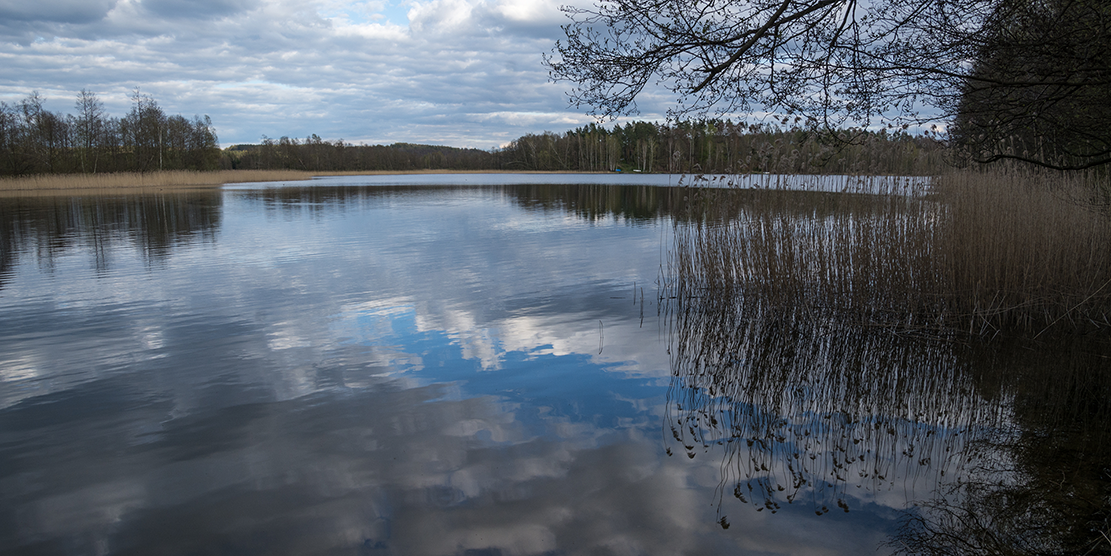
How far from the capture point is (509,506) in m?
3.47

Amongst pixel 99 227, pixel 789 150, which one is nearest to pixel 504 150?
pixel 99 227

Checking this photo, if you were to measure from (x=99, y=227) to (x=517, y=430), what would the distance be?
19482 millimetres

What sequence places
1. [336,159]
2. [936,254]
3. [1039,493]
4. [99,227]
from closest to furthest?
[1039,493] → [936,254] → [99,227] → [336,159]

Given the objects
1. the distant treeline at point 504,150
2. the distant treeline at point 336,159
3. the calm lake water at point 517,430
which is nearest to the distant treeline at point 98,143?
the distant treeline at point 504,150

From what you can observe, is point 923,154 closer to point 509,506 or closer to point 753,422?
point 753,422

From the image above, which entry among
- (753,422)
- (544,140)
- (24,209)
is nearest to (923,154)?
(753,422)

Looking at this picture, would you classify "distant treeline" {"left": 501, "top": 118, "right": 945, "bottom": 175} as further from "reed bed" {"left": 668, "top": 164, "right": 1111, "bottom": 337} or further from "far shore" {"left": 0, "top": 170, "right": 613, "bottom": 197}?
"far shore" {"left": 0, "top": 170, "right": 613, "bottom": 197}

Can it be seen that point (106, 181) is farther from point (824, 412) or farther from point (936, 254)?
point (824, 412)

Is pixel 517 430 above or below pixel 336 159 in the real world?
below

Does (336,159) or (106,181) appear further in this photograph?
A: (336,159)

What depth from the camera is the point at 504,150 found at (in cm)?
11369

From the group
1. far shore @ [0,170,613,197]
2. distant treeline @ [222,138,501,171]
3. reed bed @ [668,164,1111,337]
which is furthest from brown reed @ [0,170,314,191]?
reed bed @ [668,164,1111,337]

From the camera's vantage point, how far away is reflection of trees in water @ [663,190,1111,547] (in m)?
3.29

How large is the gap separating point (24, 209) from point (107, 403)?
26.6 m
